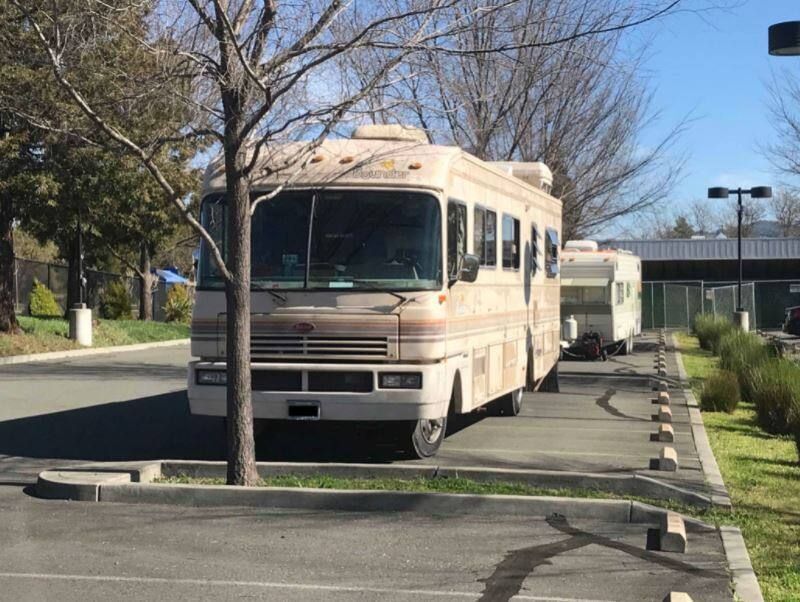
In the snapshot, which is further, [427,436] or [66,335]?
[66,335]

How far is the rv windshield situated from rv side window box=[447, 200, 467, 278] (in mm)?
235

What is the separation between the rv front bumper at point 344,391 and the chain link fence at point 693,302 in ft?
125

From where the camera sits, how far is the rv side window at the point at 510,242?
1381cm

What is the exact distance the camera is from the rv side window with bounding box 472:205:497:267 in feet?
40.4

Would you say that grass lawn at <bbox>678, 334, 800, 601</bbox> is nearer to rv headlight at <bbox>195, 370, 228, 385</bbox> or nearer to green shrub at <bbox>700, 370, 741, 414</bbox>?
green shrub at <bbox>700, 370, 741, 414</bbox>

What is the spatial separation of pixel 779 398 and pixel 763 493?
16.4ft

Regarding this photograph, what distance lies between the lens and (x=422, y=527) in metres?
8.35

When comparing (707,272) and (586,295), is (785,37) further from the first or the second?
(707,272)

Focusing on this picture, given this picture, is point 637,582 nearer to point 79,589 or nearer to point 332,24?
point 79,589

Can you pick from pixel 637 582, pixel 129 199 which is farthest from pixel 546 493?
pixel 129 199

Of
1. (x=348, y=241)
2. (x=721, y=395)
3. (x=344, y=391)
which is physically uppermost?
(x=348, y=241)

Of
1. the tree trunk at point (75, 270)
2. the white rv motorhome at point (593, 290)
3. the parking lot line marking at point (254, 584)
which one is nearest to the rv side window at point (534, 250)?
the parking lot line marking at point (254, 584)

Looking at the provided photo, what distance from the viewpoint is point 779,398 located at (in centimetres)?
1455

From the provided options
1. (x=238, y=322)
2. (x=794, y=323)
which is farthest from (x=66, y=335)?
(x=794, y=323)
